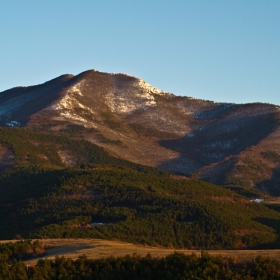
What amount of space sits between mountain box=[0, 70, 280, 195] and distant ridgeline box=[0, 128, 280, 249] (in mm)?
30987

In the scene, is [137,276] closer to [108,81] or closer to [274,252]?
[274,252]

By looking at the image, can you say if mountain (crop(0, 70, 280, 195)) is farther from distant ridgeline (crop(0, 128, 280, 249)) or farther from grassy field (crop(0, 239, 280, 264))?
grassy field (crop(0, 239, 280, 264))

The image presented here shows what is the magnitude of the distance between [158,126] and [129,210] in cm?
10805

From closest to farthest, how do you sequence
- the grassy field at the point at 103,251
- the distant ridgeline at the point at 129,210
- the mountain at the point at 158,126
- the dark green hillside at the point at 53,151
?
the grassy field at the point at 103,251
the distant ridgeline at the point at 129,210
the dark green hillside at the point at 53,151
the mountain at the point at 158,126

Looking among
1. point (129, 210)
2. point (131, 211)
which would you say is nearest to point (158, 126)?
point (129, 210)

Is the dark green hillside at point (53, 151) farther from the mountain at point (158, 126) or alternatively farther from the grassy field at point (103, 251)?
the grassy field at point (103, 251)

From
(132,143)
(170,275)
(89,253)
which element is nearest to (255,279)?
(170,275)

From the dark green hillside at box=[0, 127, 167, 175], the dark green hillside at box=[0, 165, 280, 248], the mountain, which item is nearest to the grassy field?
the dark green hillside at box=[0, 165, 280, 248]

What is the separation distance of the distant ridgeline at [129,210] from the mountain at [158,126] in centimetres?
3099

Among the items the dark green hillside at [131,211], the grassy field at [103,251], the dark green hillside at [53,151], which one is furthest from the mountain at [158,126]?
the grassy field at [103,251]

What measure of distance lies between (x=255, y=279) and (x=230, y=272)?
4.41 ft

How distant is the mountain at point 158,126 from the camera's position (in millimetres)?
132062

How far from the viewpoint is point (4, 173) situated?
97375 mm

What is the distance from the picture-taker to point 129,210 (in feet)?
225
